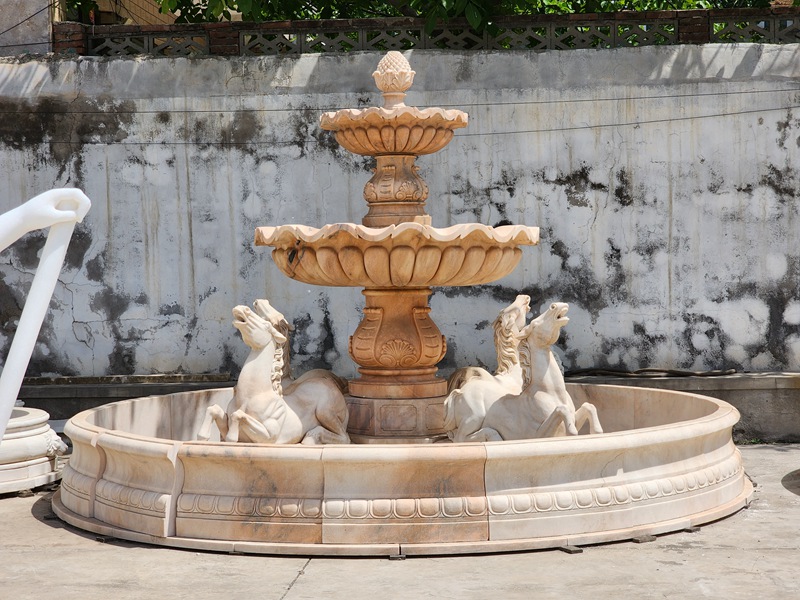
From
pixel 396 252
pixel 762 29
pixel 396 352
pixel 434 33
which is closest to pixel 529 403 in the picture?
pixel 396 352

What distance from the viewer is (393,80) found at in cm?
716

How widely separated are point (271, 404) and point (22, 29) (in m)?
4.69

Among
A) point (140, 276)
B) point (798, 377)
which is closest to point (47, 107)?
point (140, 276)

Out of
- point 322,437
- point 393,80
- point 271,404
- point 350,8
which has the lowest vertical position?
point 322,437

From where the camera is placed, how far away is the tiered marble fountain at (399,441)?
550cm

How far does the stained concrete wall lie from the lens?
9383mm

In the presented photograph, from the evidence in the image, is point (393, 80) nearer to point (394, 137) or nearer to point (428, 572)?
point (394, 137)

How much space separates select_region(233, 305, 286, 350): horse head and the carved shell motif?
712mm

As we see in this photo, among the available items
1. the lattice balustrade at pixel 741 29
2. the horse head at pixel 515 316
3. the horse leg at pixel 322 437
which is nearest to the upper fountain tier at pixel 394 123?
the horse head at pixel 515 316

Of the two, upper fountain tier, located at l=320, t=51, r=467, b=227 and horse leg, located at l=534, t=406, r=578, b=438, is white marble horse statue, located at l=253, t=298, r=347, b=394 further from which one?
horse leg, located at l=534, t=406, r=578, b=438

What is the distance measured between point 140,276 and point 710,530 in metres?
5.33

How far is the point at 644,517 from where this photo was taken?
229 inches

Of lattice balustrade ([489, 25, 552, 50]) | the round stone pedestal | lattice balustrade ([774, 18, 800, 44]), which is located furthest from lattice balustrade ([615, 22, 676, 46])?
the round stone pedestal

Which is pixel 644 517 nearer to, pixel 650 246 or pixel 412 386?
pixel 412 386
